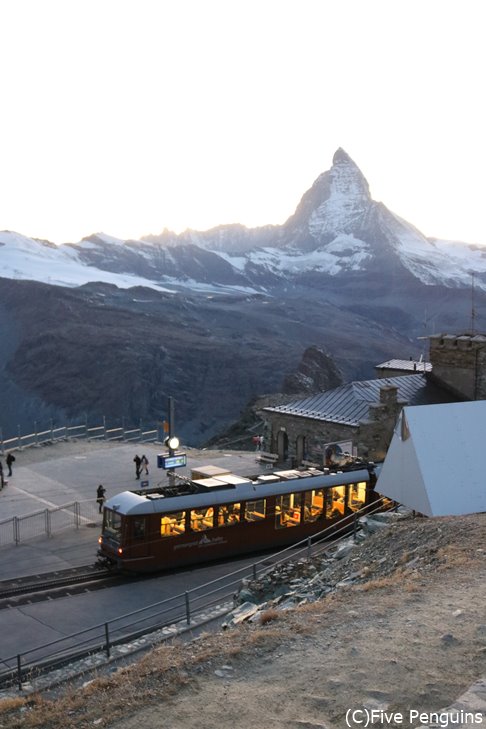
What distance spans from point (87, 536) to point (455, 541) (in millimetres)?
16053

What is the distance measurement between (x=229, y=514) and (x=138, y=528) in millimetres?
3342

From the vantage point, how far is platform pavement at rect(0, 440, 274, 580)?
81.7 ft

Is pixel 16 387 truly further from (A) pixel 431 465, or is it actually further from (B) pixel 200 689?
(B) pixel 200 689

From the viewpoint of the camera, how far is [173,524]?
23172mm

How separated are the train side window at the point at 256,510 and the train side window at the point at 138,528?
387cm

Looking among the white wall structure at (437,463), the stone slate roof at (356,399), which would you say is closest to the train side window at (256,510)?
the white wall structure at (437,463)

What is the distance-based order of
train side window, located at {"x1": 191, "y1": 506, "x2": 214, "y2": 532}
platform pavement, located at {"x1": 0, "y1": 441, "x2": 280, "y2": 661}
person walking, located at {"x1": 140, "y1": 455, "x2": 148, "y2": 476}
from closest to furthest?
platform pavement, located at {"x1": 0, "y1": 441, "x2": 280, "y2": 661} < train side window, located at {"x1": 191, "y1": 506, "x2": 214, "y2": 532} < person walking, located at {"x1": 140, "y1": 455, "x2": 148, "y2": 476}

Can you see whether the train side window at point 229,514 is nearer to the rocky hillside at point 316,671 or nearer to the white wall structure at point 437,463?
the white wall structure at point 437,463

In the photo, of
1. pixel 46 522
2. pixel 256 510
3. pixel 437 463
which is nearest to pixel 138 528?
pixel 256 510

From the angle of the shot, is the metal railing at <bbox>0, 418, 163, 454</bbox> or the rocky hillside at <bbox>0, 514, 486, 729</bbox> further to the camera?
the metal railing at <bbox>0, 418, 163, 454</bbox>

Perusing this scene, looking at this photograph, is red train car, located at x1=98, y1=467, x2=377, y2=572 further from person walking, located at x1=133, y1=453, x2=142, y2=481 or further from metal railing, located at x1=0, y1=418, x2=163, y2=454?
metal railing, located at x1=0, y1=418, x2=163, y2=454

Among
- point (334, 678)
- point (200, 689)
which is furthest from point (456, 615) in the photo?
point (200, 689)

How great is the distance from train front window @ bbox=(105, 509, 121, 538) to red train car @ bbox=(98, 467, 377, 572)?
0.03 metres

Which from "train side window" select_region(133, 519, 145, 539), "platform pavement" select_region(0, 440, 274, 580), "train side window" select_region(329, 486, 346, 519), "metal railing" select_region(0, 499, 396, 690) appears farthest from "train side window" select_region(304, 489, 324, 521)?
"platform pavement" select_region(0, 440, 274, 580)
